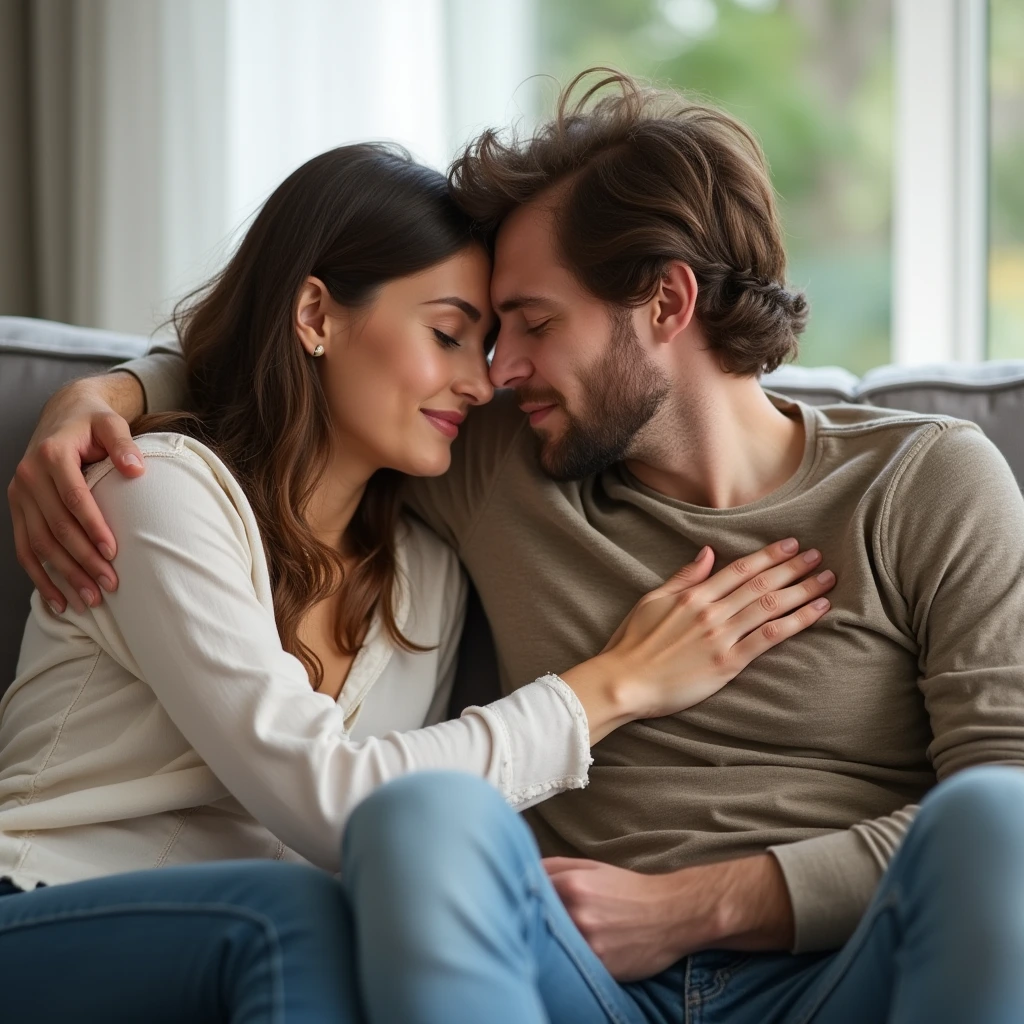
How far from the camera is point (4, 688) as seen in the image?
1.53m

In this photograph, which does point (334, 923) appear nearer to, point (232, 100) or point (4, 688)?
point (4, 688)

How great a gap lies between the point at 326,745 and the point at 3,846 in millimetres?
344

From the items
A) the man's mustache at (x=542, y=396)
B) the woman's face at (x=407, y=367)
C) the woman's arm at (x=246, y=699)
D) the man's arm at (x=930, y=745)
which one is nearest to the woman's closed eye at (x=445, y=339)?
the woman's face at (x=407, y=367)

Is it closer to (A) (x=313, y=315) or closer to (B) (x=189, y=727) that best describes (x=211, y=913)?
(B) (x=189, y=727)

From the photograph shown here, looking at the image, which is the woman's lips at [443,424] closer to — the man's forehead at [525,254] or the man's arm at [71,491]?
the man's forehead at [525,254]

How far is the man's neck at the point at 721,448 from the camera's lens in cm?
154

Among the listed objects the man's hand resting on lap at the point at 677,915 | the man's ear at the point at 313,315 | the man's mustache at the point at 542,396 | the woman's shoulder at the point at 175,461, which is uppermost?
the man's ear at the point at 313,315

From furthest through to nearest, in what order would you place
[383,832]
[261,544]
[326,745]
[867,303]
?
[867,303] < [261,544] < [326,745] < [383,832]

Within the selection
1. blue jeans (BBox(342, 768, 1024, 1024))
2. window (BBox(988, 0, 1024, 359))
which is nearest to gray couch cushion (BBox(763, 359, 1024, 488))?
blue jeans (BBox(342, 768, 1024, 1024))

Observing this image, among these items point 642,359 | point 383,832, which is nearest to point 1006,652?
point 642,359

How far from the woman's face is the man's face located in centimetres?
5

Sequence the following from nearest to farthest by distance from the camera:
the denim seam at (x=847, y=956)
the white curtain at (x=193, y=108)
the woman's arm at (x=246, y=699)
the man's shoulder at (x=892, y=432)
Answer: the denim seam at (x=847, y=956), the woman's arm at (x=246, y=699), the man's shoulder at (x=892, y=432), the white curtain at (x=193, y=108)

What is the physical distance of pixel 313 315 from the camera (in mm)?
1515

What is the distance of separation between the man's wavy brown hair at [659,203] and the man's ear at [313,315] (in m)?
0.22
